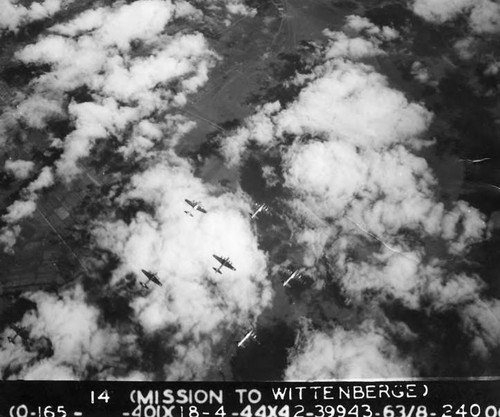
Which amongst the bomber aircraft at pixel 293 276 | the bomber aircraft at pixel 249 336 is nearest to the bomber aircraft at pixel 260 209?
the bomber aircraft at pixel 293 276

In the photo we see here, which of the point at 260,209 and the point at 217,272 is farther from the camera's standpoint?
the point at 260,209

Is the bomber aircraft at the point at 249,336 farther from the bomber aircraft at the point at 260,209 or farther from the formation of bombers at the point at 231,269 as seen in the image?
the bomber aircraft at the point at 260,209

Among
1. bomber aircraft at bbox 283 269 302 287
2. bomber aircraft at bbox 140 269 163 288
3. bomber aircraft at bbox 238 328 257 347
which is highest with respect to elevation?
bomber aircraft at bbox 140 269 163 288

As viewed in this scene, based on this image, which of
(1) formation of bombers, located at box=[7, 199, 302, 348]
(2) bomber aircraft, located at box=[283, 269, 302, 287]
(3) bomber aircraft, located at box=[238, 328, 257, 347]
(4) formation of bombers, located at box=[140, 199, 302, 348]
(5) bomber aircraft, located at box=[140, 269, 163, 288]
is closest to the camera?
(4) formation of bombers, located at box=[140, 199, 302, 348]

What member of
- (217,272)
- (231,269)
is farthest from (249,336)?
(217,272)

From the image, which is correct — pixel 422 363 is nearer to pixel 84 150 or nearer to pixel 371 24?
pixel 371 24

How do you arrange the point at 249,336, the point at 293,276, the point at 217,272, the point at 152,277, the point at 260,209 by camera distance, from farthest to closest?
1. the point at 260,209
2. the point at 293,276
3. the point at 249,336
4. the point at 217,272
5. the point at 152,277

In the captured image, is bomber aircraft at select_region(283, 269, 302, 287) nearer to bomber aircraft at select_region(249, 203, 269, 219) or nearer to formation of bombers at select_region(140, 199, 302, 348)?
formation of bombers at select_region(140, 199, 302, 348)

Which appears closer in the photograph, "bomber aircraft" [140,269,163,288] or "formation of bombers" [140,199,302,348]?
"formation of bombers" [140,199,302,348]

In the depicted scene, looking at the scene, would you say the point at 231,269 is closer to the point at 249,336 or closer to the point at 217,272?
the point at 217,272

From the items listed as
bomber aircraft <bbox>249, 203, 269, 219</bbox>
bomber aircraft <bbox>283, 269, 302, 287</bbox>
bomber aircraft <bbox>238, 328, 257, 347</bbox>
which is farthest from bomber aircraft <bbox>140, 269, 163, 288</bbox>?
bomber aircraft <bbox>283, 269, 302, 287</bbox>

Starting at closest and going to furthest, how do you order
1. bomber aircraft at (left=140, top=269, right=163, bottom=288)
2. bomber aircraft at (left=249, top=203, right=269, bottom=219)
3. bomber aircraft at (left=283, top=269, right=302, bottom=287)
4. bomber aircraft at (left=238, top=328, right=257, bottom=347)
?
1. bomber aircraft at (left=140, top=269, right=163, bottom=288)
2. bomber aircraft at (left=238, top=328, right=257, bottom=347)
3. bomber aircraft at (left=283, top=269, right=302, bottom=287)
4. bomber aircraft at (left=249, top=203, right=269, bottom=219)
